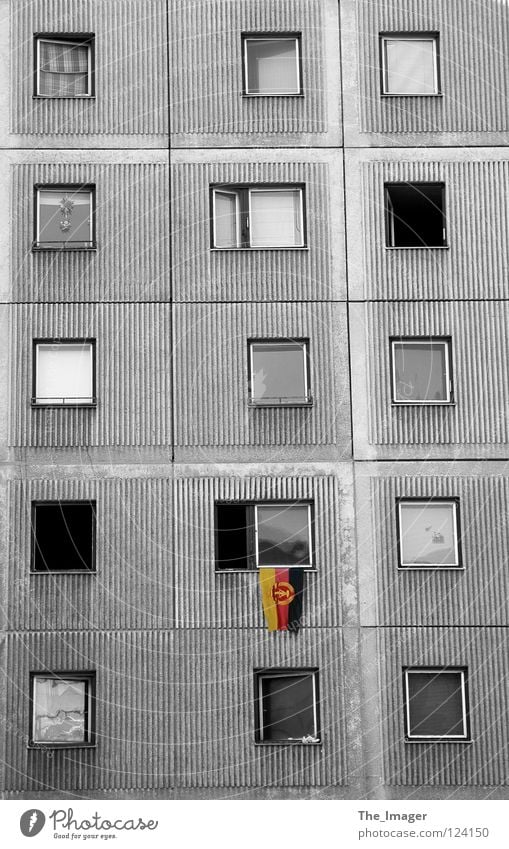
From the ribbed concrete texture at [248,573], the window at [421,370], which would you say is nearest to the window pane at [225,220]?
the window at [421,370]

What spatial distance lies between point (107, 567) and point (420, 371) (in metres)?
8.72

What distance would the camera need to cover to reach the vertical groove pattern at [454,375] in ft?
100

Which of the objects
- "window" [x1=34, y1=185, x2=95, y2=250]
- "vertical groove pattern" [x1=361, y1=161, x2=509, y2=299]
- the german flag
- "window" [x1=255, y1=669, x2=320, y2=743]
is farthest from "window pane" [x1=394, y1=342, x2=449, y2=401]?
"window" [x1=34, y1=185, x2=95, y2=250]

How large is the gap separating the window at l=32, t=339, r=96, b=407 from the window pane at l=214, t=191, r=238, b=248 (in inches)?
160

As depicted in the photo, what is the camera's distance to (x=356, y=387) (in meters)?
30.7

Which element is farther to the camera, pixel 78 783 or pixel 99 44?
pixel 99 44

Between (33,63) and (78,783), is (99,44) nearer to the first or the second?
(33,63)

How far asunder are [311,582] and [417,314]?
22.7ft

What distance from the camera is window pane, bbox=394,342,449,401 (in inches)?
1215

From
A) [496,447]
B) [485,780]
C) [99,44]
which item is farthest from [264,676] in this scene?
[99,44]

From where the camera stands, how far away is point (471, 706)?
29.2m

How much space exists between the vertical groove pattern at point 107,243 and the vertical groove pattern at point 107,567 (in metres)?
4.64

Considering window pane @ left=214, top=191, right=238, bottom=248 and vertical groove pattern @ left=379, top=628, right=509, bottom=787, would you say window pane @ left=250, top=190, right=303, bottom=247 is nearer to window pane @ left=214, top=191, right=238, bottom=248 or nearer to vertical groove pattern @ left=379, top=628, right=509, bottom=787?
window pane @ left=214, top=191, right=238, bottom=248

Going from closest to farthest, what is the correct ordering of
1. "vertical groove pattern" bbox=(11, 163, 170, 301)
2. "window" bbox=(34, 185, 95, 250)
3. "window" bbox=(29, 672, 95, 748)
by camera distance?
"window" bbox=(29, 672, 95, 748) < "vertical groove pattern" bbox=(11, 163, 170, 301) < "window" bbox=(34, 185, 95, 250)
